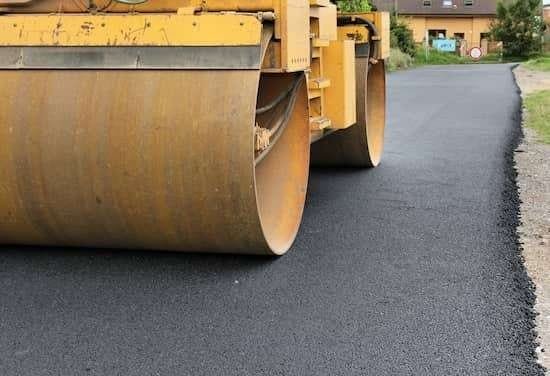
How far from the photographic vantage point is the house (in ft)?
205

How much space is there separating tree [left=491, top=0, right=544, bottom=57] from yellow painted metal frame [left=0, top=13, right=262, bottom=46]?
53021 millimetres

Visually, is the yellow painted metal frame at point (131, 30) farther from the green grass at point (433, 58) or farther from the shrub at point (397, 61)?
the green grass at point (433, 58)

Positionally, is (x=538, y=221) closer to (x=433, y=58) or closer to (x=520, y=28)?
(x=433, y=58)

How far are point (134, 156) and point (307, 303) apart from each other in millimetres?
1036

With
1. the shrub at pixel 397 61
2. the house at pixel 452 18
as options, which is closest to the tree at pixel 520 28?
the house at pixel 452 18

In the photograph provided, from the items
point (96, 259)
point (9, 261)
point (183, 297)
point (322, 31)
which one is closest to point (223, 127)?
point (183, 297)

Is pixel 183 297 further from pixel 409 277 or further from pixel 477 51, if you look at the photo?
pixel 477 51

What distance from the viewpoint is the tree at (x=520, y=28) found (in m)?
53.7

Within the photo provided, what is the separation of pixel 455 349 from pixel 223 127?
137 centimetres

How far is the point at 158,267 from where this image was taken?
4.25 meters

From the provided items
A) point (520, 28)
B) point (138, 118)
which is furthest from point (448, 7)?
point (138, 118)

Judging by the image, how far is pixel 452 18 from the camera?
63469 mm

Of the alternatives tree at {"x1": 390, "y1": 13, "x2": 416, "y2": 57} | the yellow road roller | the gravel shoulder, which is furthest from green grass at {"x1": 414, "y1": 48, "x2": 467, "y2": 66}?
the yellow road roller

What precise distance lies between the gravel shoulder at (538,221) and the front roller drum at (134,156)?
1345mm
